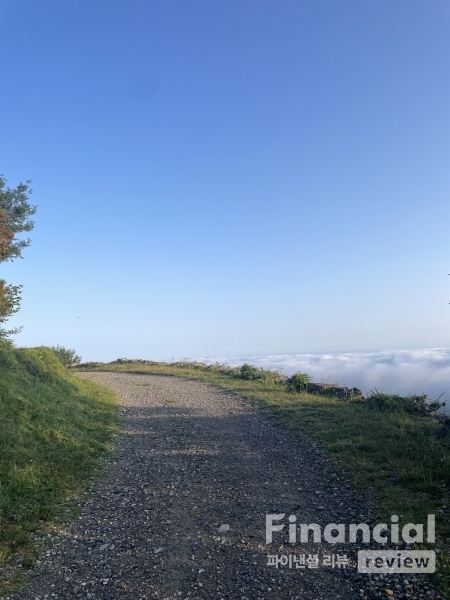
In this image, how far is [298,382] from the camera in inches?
749

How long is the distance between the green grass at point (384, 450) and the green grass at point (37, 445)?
4.89m

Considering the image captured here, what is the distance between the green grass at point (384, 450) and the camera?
6.03m

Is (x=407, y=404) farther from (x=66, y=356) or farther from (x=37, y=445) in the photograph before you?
(x=66, y=356)

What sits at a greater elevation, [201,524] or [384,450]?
[384,450]

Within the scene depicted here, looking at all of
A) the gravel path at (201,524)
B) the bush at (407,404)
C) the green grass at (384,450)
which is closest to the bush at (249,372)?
the green grass at (384,450)

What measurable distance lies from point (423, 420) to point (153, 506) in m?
8.66

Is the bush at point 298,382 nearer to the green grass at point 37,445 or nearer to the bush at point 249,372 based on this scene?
the bush at point 249,372

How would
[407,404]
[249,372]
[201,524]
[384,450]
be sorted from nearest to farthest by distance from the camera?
[201,524] < [384,450] < [407,404] < [249,372]

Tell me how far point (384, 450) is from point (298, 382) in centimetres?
1049

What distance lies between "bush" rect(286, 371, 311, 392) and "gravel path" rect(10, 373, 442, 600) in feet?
26.3

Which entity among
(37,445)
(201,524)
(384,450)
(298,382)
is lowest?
(201,524)

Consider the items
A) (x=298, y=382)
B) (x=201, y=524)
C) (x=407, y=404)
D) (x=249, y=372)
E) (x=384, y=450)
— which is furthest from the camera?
(x=249, y=372)

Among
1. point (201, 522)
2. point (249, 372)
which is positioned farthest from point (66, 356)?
point (201, 522)

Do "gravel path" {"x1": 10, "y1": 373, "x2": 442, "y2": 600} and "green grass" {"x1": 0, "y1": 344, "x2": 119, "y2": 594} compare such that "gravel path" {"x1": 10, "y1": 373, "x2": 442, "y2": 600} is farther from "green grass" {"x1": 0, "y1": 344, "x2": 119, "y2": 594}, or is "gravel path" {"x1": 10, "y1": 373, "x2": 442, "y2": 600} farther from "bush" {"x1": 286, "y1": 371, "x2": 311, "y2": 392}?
"bush" {"x1": 286, "y1": 371, "x2": 311, "y2": 392}
